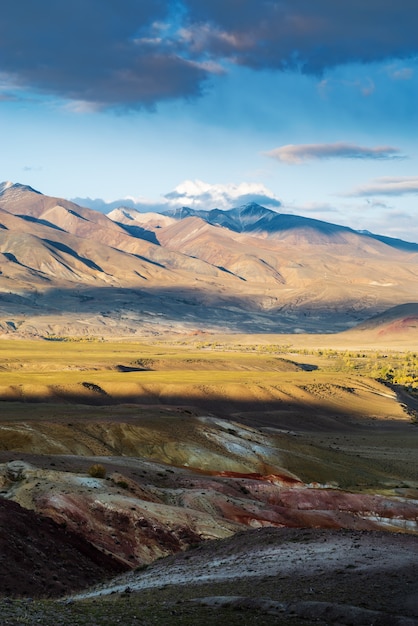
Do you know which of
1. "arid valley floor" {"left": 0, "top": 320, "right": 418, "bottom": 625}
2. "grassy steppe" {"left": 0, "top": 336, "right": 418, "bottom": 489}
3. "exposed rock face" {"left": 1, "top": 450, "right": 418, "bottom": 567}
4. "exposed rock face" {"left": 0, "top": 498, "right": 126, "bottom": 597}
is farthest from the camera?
"grassy steppe" {"left": 0, "top": 336, "right": 418, "bottom": 489}

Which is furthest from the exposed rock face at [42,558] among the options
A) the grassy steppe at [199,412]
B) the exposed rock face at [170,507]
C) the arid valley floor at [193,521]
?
the grassy steppe at [199,412]

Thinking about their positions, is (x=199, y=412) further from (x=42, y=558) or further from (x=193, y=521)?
(x=42, y=558)

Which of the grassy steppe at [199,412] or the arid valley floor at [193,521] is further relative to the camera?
the grassy steppe at [199,412]

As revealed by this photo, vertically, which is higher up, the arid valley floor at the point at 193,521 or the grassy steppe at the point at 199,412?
the arid valley floor at the point at 193,521

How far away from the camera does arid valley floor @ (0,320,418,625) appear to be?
23.6m

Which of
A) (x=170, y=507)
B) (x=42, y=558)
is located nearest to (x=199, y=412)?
(x=170, y=507)

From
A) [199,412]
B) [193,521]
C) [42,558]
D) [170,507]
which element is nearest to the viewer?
Result: [42,558]

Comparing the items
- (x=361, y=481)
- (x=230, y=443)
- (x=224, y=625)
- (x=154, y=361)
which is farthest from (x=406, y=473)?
(x=154, y=361)

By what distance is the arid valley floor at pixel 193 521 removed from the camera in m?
23.6

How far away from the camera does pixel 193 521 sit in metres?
41.2

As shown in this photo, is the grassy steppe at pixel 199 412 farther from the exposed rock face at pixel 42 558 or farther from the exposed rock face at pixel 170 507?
the exposed rock face at pixel 42 558

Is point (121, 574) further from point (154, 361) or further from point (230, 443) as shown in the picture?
point (154, 361)

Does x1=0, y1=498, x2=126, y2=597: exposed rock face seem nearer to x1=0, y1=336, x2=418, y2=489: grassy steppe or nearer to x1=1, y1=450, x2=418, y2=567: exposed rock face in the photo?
x1=1, y1=450, x2=418, y2=567: exposed rock face

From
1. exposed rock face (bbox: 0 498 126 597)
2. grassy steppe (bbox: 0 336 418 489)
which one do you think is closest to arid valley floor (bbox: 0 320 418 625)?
exposed rock face (bbox: 0 498 126 597)
